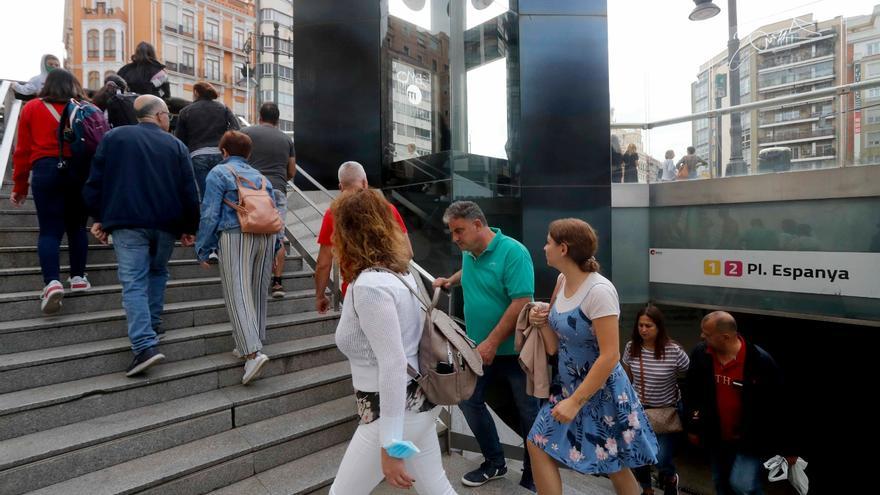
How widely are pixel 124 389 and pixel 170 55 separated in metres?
59.0

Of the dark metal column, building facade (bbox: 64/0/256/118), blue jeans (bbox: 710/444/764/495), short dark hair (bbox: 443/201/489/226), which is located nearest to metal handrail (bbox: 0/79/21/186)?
short dark hair (bbox: 443/201/489/226)

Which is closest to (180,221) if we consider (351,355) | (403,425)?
(351,355)

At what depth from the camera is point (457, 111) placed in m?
7.05

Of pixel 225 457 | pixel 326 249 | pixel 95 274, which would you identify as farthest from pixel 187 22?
pixel 225 457

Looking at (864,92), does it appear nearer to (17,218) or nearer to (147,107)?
(147,107)

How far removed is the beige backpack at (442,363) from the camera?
1913mm

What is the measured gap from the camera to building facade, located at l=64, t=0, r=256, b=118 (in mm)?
49656

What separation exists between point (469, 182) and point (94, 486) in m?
5.22

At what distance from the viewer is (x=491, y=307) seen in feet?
10.3

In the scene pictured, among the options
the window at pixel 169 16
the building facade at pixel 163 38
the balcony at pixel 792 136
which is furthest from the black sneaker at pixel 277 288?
the window at pixel 169 16

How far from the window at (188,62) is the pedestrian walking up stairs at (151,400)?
56.9 metres

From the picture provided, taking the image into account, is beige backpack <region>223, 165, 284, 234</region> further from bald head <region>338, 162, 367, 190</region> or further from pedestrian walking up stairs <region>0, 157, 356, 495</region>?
pedestrian walking up stairs <region>0, 157, 356, 495</region>

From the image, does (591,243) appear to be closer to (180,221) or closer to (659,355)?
(659,355)

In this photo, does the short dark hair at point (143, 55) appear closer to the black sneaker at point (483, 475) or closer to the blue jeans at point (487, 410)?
the blue jeans at point (487, 410)
